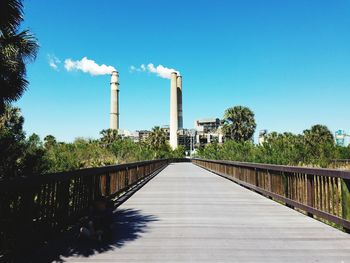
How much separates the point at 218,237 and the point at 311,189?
9.03ft

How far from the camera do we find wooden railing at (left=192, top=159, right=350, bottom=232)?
6383mm

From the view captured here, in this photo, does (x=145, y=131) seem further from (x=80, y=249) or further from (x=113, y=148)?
(x=80, y=249)

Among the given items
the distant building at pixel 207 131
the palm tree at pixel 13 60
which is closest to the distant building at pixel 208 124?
the distant building at pixel 207 131

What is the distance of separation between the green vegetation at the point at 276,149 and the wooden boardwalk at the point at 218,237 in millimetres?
20634

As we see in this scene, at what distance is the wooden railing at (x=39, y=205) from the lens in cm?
453

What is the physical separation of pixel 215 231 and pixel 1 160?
1025 cm

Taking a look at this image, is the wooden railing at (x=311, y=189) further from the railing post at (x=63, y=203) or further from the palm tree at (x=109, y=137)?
the palm tree at (x=109, y=137)

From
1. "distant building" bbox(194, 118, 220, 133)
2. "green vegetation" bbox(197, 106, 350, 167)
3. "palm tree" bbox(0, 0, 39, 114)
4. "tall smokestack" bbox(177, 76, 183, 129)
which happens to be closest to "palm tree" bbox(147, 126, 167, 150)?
"green vegetation" bbox(197, 106, 350, 167)

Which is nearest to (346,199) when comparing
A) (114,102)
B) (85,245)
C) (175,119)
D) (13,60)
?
(85,245)

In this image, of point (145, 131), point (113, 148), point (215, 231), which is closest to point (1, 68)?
point (215, 231)

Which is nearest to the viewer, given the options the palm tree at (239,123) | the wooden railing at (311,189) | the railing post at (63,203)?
the railing post at (63,203)

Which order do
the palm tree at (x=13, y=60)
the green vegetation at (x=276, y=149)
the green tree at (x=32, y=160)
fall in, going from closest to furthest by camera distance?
the palm tree at (x=13, y=60), the green tree at (x=32, y=160), the green vegetation at (x=276, y=149)

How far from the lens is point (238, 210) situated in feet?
30.6

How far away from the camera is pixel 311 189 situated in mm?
7883
